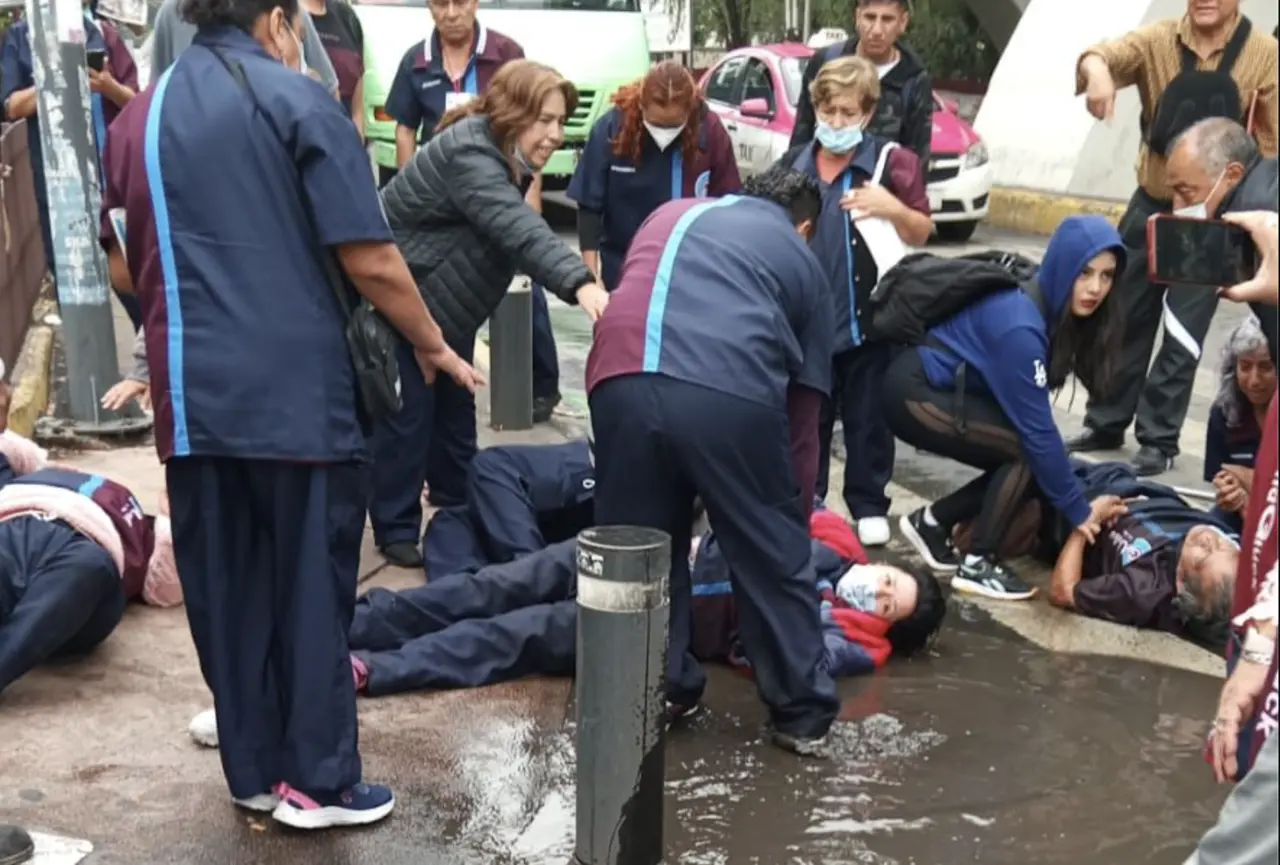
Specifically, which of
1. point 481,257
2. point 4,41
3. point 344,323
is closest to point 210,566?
point 344,323

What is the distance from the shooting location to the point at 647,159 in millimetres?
6590

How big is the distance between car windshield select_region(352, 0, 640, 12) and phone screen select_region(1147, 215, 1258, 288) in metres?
10.1

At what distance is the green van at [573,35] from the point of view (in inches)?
470

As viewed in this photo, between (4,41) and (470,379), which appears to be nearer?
(470,379)

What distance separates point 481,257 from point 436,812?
1.98 metres

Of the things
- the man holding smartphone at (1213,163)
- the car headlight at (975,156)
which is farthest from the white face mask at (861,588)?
the car headlight at (975,156)

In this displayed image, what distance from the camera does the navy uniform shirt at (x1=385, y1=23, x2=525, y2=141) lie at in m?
7.16

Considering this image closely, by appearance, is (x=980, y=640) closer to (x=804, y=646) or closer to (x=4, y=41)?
(x=804, y=646)

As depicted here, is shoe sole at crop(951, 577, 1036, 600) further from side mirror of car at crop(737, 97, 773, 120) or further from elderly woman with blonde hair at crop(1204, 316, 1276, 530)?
side mirror of car at crop(737, 97, 773, 120)

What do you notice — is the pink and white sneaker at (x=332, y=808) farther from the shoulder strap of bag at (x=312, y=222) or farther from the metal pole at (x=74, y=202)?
the metal pole at (x=74, y=202)

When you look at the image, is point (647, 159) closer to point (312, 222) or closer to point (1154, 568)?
point (1154, 568)

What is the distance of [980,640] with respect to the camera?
508 cm

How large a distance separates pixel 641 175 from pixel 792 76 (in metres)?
7.83

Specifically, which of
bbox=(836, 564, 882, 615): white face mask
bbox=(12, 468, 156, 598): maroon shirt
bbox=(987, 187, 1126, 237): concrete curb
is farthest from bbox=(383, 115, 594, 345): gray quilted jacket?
bbox=(987, 187, 1126, 237): concrete curb
